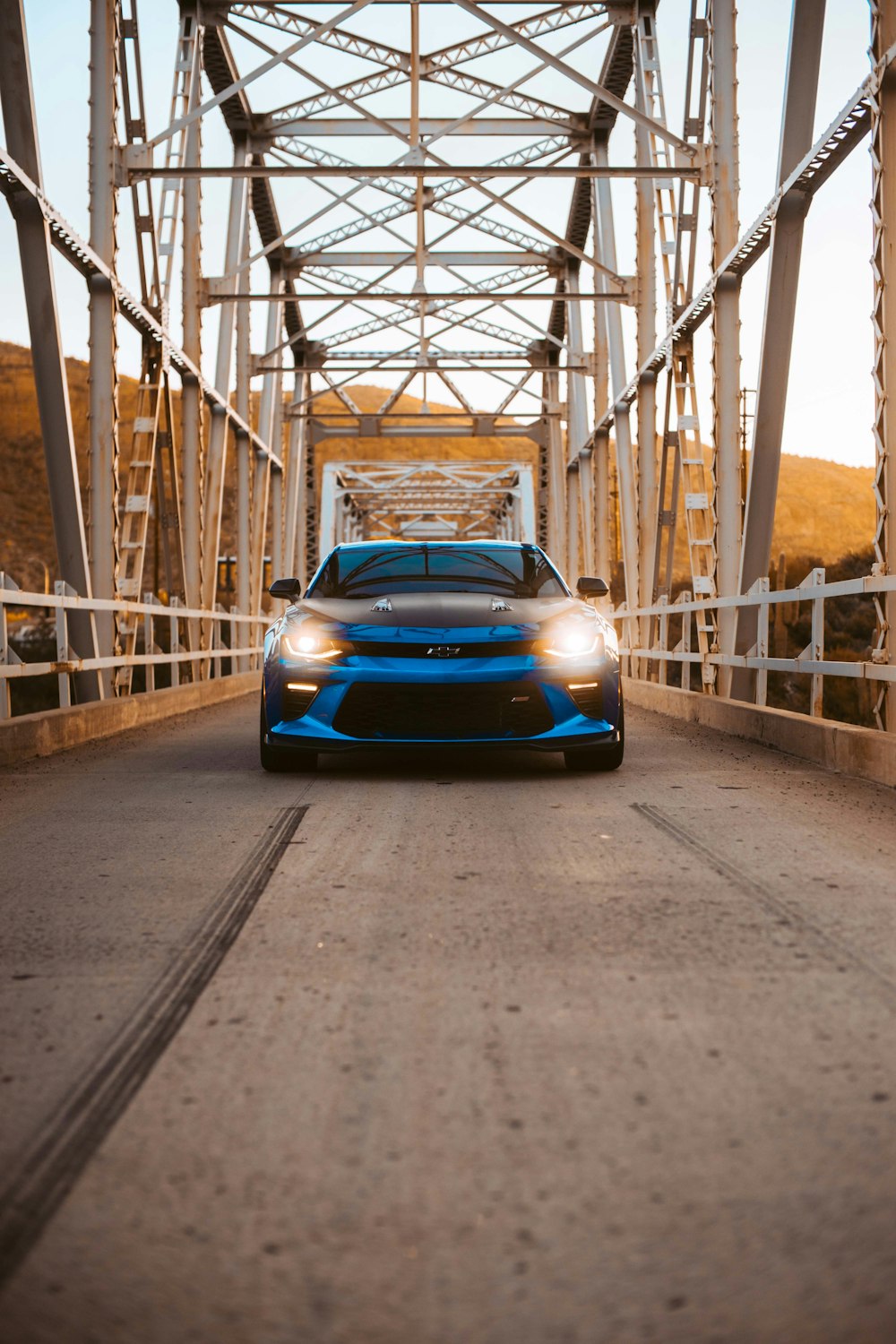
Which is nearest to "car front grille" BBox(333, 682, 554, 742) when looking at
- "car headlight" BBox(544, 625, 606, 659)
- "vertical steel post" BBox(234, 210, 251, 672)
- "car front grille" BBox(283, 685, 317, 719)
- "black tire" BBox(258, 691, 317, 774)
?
"car front grille" BBox(283, 685, 317, 719)

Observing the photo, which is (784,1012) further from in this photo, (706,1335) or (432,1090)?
(706,1335)

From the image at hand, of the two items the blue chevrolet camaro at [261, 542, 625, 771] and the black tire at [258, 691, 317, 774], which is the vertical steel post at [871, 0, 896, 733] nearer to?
the blue chevrolet camaro at [261, 542, 625, 771]

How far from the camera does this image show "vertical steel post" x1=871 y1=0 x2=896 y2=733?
824cm

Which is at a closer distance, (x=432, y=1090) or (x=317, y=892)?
(x=432, y=1090)

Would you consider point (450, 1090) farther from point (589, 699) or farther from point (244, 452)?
point (244, 452)

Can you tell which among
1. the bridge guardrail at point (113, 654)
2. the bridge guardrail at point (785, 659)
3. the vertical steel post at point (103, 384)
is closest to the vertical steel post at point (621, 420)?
the bridge guardrail at point (785, 659)

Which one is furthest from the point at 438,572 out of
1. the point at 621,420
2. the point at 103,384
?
the point at 621,420

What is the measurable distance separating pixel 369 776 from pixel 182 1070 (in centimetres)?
540

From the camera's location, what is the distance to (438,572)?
970 cm

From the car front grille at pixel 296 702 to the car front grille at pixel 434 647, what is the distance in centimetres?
35

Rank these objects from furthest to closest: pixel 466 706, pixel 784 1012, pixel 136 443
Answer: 1. pixel 136 443
2. pixel 466 706
3. pixel 784 1012

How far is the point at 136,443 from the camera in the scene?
15.5 m

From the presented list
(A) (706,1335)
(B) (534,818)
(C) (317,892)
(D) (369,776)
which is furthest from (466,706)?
(A) (706,1335)

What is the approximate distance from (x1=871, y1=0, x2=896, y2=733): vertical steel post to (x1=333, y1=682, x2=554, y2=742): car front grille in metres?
2.07
